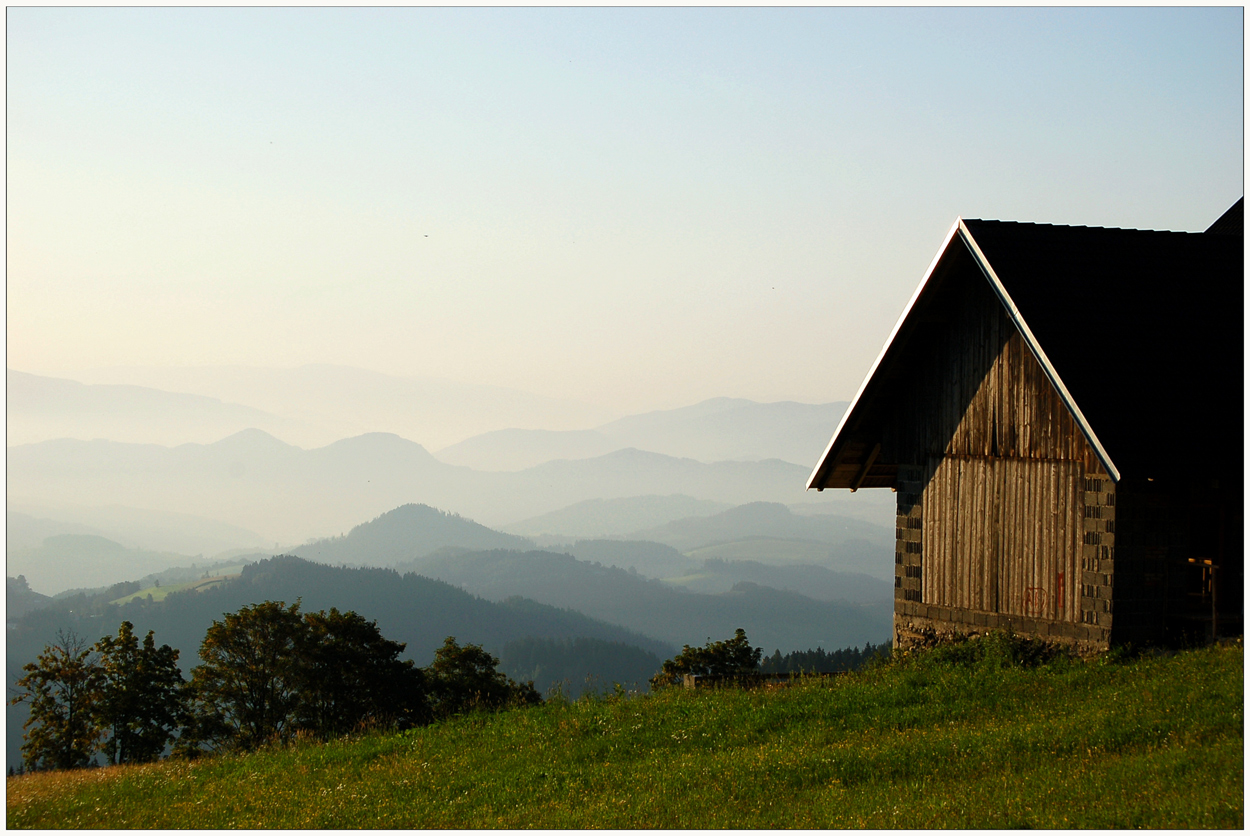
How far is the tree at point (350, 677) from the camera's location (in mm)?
37188

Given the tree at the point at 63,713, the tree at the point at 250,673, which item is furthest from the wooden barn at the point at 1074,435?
the tree at the point at 63,713

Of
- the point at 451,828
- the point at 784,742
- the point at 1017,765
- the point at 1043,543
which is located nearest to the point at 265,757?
the point at 451,828

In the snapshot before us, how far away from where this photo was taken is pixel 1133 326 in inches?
707

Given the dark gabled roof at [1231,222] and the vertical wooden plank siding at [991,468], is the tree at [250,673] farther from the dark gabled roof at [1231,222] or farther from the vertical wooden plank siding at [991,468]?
the dark gabled roof at [1231,222]

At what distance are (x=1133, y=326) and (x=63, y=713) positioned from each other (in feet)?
123

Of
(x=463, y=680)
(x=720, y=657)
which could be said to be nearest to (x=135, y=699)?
(x=463, y=680)

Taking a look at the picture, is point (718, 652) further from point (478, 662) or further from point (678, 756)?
point (678, 756)

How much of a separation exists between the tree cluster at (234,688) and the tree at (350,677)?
0.04 metres

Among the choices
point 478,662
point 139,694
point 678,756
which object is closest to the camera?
point 678,756

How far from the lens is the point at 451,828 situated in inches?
484

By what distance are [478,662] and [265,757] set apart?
79.8 feet

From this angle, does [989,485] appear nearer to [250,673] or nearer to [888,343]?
[888,343]

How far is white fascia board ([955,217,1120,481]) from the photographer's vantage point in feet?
52.7

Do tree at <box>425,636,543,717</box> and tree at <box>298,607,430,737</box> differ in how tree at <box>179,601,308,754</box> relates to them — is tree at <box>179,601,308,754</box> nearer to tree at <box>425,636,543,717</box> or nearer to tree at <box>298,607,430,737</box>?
tree at <box>298,607,430,737</box>
